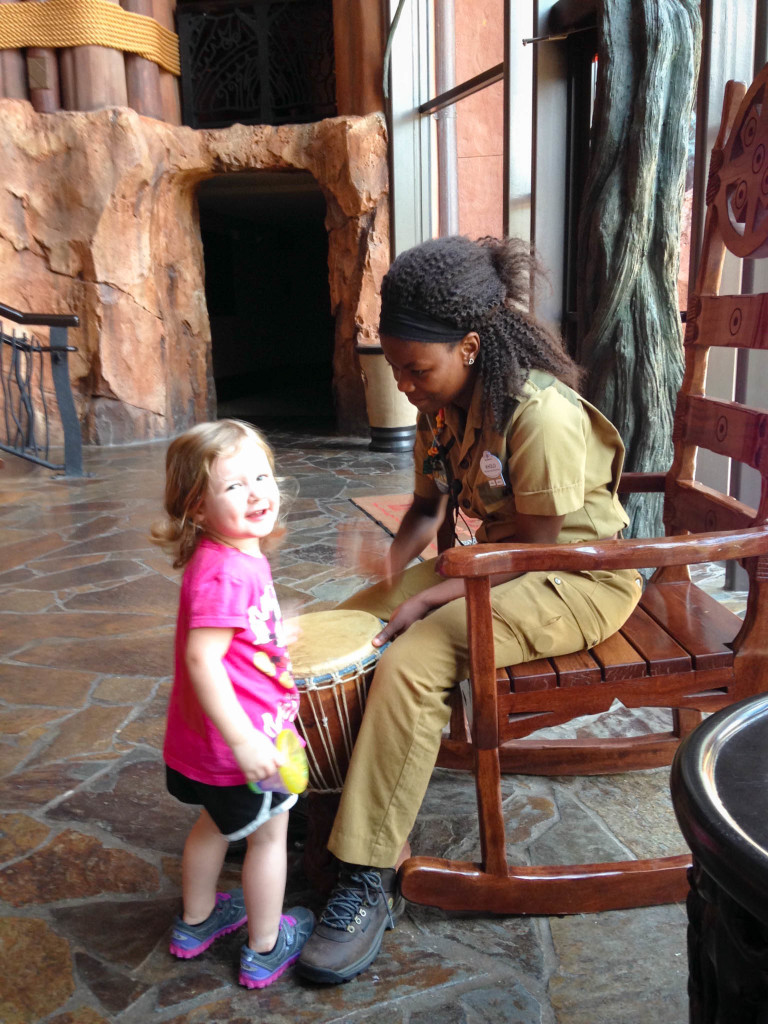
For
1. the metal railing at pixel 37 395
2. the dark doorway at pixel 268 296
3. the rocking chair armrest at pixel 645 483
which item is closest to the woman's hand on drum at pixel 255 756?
the rocking chair armrest at pixel 645 483

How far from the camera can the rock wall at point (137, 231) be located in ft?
27.1

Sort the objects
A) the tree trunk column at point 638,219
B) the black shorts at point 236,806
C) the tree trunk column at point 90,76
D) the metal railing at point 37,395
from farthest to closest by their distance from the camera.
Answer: the tree trunk column at point 90,76 → the metal railing at point 37,395 → the tree trunk column at point 638,219 → the black shorts at point 236,806

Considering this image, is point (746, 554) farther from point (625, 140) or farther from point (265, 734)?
point (625, 140)

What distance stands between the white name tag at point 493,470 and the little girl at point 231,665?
1.69 feet

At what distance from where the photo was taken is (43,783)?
2.64m

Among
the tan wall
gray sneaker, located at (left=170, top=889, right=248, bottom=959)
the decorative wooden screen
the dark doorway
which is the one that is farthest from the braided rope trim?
gray sneaker, located at (left=170, top=889, right=248, bottom=959)

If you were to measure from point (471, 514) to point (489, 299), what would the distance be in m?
0.52

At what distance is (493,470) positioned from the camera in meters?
2.04

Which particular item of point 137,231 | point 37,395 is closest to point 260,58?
point 137,231

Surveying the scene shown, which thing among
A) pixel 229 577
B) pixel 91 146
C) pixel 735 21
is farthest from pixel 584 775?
pixel 91 146

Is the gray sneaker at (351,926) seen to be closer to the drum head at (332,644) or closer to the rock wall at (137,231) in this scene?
the drum head at (332,644)

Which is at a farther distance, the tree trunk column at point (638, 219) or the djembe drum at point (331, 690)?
the tree trunk column at point (638, 219)

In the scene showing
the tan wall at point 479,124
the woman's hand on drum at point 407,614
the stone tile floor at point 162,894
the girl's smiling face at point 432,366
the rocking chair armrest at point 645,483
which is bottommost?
the stone tile floor at point 162,894

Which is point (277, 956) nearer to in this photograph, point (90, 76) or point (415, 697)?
point (415, 697)
